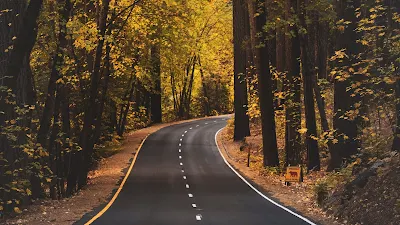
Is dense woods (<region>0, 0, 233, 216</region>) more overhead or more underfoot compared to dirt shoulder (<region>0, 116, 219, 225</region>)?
more overhead

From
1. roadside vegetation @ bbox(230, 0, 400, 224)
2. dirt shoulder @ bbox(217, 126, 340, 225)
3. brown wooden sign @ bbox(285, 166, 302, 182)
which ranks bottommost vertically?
dirt shoulder @ bbox(217, 126, 340, 225)

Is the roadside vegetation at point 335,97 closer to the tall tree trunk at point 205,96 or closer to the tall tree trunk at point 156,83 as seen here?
the tall tree trunk at point 156,83

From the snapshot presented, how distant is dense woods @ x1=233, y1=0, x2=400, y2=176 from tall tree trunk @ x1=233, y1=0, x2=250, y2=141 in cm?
416

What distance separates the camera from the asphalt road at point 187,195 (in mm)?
15656

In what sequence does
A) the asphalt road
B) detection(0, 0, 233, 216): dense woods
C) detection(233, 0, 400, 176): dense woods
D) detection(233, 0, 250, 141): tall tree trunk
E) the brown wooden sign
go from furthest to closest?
detection(233, 0, 250, 141): tall tree trunk → the brown wooden sign → detection(233, 0, 400, 176): dense woods → the asphalt road → detection(0, 0, 233, 216): dense woods

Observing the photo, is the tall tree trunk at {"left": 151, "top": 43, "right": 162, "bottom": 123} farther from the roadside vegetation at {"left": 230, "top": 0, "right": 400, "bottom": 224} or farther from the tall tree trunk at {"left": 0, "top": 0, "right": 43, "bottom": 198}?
the tall tree trunk at {"left": 0, "top": 0, "right": 43, "bottom": 198}

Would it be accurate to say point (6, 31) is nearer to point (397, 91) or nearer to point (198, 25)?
point (397, 91)

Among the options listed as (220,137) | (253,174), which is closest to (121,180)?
(253,174)

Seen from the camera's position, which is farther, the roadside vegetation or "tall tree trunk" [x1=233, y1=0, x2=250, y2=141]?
"tall tree trunk" [x1=233, y1=0, x2=250, y2=141]

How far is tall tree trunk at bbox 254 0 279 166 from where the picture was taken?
27.1 metres

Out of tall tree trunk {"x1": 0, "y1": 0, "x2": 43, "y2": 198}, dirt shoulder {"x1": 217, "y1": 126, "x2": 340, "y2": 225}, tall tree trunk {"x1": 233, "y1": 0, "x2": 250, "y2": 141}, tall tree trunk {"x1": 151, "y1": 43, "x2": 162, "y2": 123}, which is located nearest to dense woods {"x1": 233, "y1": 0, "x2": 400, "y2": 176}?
dirt shoulder {"x1": 217, "y1": 126, "x2": 340, "y2": 225}

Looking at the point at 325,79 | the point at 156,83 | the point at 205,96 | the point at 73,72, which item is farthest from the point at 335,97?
the point at 205,96

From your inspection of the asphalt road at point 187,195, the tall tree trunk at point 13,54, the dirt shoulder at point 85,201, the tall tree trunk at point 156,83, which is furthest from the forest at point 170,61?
the asphalt road at point 187,195

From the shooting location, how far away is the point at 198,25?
65.4m
